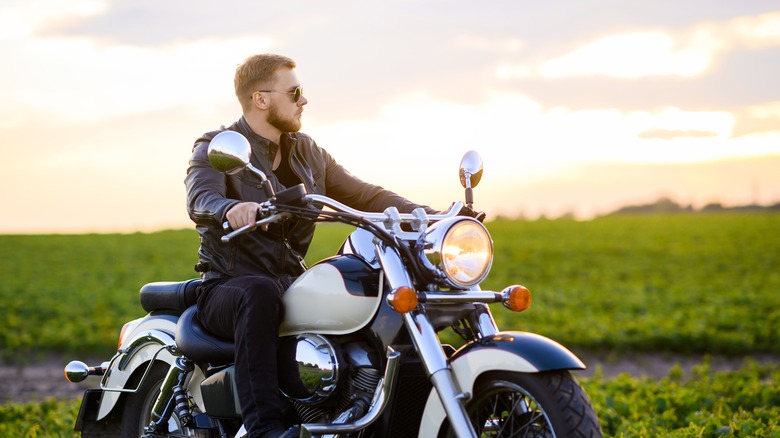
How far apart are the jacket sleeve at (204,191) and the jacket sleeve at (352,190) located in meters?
0.69

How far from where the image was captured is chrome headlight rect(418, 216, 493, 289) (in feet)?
10.9

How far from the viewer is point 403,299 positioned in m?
3.21

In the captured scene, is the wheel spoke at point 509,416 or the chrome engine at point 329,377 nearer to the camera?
the wheel spoke at point 509,416

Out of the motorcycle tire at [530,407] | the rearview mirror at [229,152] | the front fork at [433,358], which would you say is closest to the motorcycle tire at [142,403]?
the rearview mirror at [229,152]

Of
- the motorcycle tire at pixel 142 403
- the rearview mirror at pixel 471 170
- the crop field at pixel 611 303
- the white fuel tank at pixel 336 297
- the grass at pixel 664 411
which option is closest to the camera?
the white fuel tank at pixel 336 297

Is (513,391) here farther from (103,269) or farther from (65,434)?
(103,269)

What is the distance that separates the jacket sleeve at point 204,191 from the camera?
12.3 feet

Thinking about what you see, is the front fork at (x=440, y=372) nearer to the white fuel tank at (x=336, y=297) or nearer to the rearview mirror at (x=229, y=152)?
the white fuel tank at (x=336, y=297)

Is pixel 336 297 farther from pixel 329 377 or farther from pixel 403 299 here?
pixel 403 299

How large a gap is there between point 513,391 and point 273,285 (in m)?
1.11

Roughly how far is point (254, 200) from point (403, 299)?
128 centimetres

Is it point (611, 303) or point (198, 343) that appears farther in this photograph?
point (611, 303)

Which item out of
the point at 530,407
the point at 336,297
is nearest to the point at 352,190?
the point at 336,297

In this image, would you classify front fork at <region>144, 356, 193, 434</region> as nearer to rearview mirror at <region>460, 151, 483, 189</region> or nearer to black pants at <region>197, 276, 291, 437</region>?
black pants at <region>197, 276, 291, 437</region>
